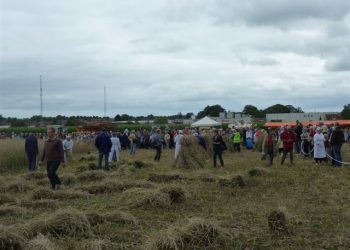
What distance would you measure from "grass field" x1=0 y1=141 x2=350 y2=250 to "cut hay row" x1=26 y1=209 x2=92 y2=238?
14 mm

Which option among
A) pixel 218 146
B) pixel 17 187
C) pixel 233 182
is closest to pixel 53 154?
pixel 17 187

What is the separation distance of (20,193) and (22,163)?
11062mm

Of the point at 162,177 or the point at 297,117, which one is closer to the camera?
the point at 162,177

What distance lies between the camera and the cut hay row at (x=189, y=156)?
64.1ft

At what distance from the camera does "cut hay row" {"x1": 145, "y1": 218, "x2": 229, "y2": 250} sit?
6.69m

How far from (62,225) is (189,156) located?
1221cm

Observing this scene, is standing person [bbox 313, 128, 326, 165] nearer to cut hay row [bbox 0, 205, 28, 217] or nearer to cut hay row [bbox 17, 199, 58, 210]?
cut hay row [bbox 17, 199, 58, 210]

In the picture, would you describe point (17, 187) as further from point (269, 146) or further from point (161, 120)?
point (161, 120)

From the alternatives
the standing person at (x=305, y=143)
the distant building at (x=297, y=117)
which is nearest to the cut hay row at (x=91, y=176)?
the standing person at (x=305, y=143)

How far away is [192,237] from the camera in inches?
277

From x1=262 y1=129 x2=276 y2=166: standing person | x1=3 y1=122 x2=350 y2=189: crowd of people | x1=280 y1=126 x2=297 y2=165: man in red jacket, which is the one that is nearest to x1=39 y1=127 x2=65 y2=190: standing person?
x1=3 y1=122 x2=350 y2=189: crowd of people

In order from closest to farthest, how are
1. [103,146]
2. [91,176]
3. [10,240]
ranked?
[10,240]
[91,176]
[103,146]

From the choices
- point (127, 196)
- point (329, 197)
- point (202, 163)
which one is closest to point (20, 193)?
point (127, 196)

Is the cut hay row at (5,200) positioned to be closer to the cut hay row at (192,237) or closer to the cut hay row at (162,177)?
the cut hay row at (162,177)
